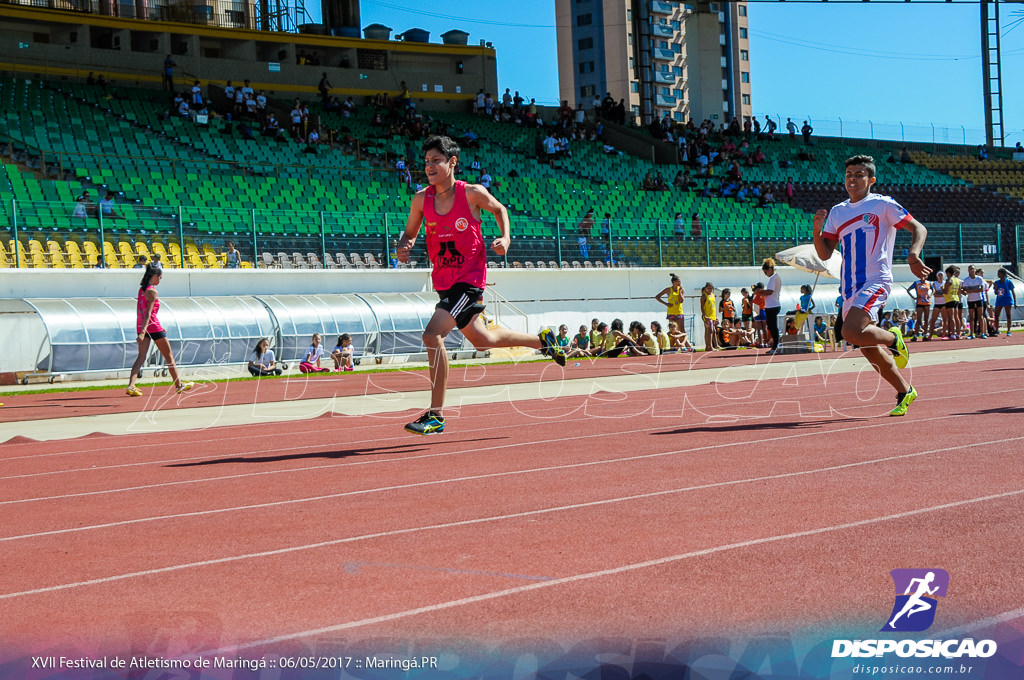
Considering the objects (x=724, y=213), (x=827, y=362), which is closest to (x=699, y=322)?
(x=724, y=213)

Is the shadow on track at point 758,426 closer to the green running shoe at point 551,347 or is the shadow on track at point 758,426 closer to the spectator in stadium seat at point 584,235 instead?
the green running shoe at point 551,347

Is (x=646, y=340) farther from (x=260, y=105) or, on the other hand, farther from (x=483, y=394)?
(x=260, y=105)

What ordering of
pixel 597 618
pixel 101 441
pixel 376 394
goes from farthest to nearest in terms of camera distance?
pixel 376 394, pixel 101 441, pixel 597 618

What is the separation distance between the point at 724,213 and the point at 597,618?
3909 cm

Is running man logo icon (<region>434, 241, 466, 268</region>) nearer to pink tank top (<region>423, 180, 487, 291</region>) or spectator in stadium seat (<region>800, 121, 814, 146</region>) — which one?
pink tank top (<region>423, 180, 487, 291</region>)

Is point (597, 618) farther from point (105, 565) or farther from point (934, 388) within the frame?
point (934, 388)

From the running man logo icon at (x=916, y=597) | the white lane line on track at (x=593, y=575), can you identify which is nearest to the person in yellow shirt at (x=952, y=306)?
the white lane line on track at (x=593, y=575)

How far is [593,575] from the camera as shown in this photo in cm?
396

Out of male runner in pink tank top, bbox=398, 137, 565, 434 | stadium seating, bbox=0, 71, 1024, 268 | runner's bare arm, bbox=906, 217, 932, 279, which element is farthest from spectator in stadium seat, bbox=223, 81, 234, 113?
runner's bare arm, bbox=906, 217, 932, 279

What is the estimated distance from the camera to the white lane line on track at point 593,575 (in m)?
3.32

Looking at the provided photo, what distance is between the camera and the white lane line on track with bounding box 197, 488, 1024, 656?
3.32 metres

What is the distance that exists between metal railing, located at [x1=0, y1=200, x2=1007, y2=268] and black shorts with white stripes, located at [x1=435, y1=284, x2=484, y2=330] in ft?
57.2

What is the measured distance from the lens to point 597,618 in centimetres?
338

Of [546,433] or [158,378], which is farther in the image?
[158,378]
